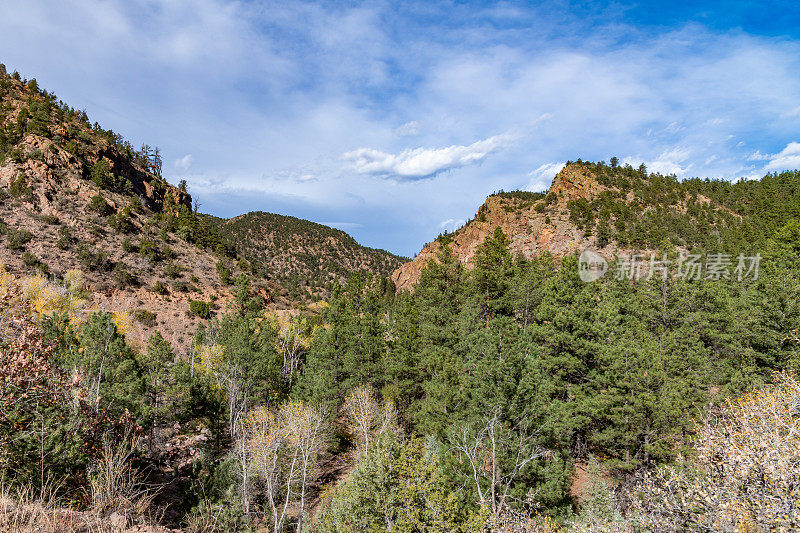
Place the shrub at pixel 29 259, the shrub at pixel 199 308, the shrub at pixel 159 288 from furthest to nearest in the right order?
the shrub at pixel 159 288 → the shrub at pixel 199 308 → the shrub at pixel 29 259

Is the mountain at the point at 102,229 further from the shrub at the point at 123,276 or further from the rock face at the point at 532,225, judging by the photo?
the rock face at the point at 532,225

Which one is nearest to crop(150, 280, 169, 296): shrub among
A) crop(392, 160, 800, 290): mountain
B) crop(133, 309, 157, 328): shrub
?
crop(133, 309, 157, 328): shrub

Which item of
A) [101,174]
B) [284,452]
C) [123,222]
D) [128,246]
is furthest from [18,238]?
[284,452]

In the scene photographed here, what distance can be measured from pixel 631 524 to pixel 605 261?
164ft

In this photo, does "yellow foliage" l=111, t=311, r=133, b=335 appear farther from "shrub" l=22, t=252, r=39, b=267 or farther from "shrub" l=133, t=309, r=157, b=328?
"shrub" l=22, t=252, r=39, b=267

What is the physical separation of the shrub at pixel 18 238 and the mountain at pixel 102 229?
14 centimetres

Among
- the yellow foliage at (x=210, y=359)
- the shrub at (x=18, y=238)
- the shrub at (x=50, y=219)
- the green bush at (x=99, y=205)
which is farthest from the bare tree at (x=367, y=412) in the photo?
the green bush at (x=99, y=205)

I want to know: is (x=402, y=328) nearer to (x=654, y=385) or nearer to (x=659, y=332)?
(x=654, y=385)

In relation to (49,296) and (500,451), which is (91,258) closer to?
(49,296)

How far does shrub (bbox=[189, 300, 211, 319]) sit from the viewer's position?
55634mm

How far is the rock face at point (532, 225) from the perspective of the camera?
6962cm

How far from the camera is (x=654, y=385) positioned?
23.0 metres

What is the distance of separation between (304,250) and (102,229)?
75730 mm

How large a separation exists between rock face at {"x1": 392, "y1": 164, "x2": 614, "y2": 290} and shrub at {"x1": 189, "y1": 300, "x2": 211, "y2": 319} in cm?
3661
